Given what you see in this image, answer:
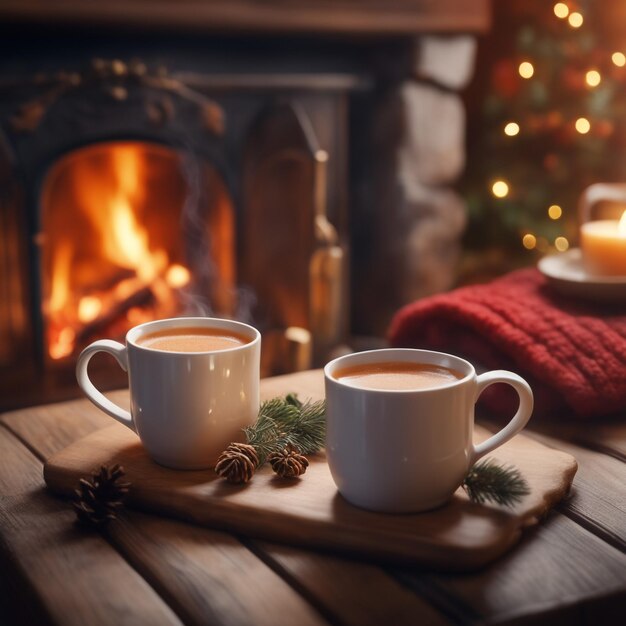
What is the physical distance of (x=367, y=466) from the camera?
0.70 meters

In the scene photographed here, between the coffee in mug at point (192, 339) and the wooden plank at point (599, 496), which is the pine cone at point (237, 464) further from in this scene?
the wooden plank at point (599, 496)

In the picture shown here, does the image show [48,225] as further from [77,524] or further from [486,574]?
[486,574]

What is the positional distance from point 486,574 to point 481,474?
10 cm

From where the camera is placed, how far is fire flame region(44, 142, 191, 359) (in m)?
2.15

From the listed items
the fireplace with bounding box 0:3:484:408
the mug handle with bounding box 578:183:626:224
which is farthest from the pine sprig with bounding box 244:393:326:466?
the fireplace with bounding box 0:3:484:408

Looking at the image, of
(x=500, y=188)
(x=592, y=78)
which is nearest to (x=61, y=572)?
(x=500, y=188)

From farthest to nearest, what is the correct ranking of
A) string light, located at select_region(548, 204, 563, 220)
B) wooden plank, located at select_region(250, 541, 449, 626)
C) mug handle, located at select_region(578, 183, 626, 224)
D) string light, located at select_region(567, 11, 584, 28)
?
string light, located at select_region(548, 204, 563, 220)
string light, located at select_region(567, 11, 584, 28)
mug handle, located at select_region(578, 183, 626, 224)
wooden plank, located at select_region(250, 541, 449, 626)

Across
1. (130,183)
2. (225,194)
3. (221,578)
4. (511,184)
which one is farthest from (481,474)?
(511,184)

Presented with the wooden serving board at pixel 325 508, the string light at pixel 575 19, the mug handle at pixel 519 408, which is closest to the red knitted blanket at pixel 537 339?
the wooden serving board at pixel 325 508

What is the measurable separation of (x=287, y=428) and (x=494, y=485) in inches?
8.5

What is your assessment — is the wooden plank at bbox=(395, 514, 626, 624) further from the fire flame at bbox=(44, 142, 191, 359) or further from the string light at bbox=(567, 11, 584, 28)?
the string light at bbox=(567, 11, 584, 28)

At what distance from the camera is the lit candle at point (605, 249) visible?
111cm

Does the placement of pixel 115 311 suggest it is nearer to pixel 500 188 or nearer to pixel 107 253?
pixel 107 253

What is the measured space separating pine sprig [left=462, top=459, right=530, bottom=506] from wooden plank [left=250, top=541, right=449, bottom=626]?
11 cm
